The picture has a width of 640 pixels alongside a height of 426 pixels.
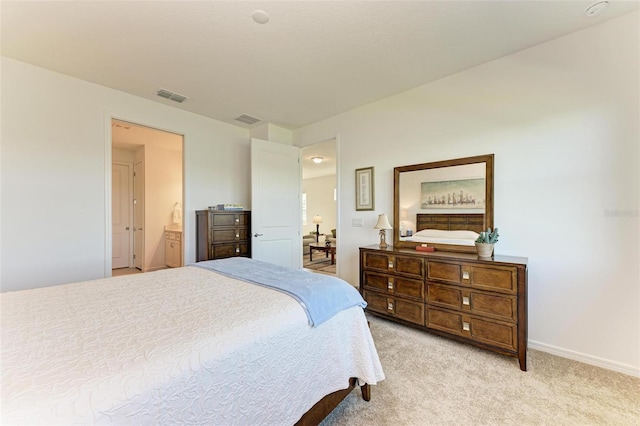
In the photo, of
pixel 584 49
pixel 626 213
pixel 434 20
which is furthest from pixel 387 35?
pixel 626 213

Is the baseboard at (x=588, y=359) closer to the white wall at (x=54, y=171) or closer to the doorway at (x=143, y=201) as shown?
the white wall at (x=54, y=171)

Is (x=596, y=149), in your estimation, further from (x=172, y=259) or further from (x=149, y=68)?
(x=172, y=259)

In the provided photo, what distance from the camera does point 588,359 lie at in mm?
2084

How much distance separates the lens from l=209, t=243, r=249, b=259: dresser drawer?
11.7 ft

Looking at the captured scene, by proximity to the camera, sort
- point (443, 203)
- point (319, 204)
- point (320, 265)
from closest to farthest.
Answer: point (443, 203), point (320, 265), point (319, 204)

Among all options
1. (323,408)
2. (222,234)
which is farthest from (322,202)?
(323,408)

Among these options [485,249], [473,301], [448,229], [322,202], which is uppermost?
[322,202]

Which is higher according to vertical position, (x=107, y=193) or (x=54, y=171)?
(x=54, y=171)

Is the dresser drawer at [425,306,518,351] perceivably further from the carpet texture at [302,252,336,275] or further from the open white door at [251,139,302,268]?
the carpet texture at [302,252,336,275]

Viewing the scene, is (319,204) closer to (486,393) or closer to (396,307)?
(396,307)

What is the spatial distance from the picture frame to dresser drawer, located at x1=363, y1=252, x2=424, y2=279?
79cm

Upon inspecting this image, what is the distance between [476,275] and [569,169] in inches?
45.6

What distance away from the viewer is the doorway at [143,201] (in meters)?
5.23

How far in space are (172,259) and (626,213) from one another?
20.5 ft
